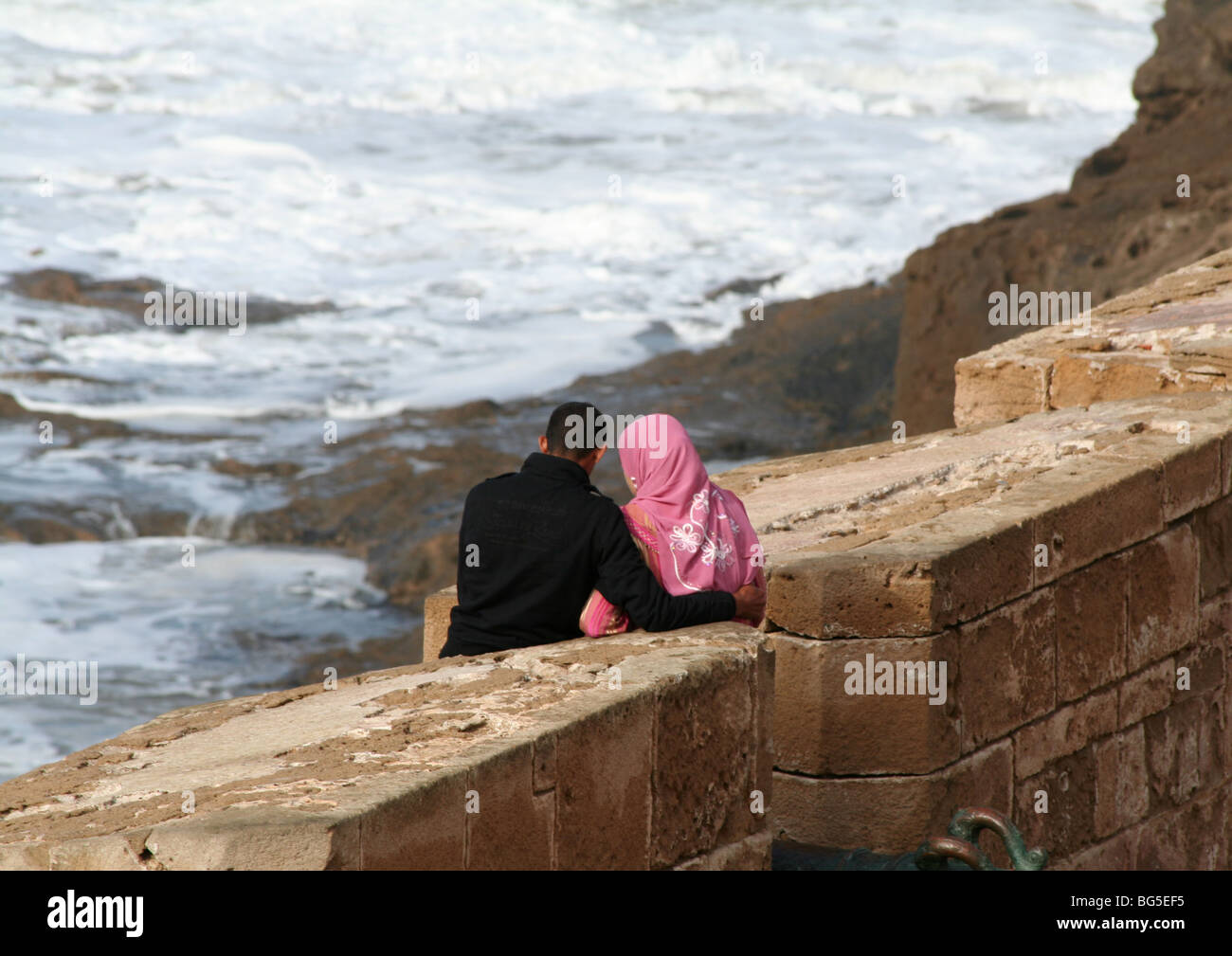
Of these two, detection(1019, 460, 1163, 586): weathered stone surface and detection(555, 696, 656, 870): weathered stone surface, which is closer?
detection(555, 696, 656, 870): weathered stone surface

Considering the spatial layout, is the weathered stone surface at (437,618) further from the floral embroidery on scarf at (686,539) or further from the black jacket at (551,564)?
the floral embroidery on scarf at (686,539)

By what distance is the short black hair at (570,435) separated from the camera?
4.02m

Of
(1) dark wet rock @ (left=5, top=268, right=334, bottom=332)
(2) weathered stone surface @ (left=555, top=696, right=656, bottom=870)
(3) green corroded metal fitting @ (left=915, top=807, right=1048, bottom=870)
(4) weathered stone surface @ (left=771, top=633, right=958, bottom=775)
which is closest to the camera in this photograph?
(2) weathered stone surface @ (left=555, top=696, right=656, bottom=870)

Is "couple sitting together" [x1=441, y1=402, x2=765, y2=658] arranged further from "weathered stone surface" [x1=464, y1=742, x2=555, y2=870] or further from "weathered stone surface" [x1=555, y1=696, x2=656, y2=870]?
"weathered stone surface" [x1=464, y1=742, x2=555, y2=870]

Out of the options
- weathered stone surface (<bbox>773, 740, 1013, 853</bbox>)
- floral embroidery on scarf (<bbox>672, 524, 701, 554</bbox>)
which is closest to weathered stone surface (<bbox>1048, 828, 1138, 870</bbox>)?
weathered stone surface (<bbox>773, 740, 1013, 853</bbox>)

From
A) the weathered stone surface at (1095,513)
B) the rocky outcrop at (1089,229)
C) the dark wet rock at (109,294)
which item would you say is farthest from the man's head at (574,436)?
the dark wet rock at (109,294)

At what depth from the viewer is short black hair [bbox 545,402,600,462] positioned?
158 inches

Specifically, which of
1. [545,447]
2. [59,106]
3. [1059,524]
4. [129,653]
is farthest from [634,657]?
[59,106]

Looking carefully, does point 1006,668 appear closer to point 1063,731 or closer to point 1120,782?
point 1063,731

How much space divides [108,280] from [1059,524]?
75.5 feet

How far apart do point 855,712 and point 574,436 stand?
1.11 m

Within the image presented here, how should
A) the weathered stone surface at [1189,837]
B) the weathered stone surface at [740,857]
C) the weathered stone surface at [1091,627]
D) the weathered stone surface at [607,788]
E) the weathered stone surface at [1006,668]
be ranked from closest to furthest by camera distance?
the weathered stone surface at [607,788]
the weathered stone surface at [740,857]
the weathered stone surface at [1006,668]
the weathered stone surface at [1091,627]
the weathered stone surface at [1189,837]

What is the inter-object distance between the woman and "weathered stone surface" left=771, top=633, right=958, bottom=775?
28cm

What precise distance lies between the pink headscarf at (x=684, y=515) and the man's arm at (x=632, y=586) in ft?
0.55
